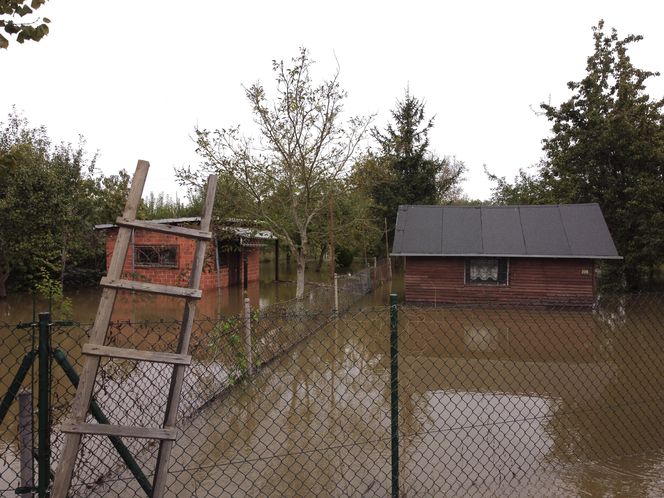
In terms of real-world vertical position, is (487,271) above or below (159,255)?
below

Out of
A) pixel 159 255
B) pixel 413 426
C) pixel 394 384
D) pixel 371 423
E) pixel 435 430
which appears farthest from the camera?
pixel 159 255

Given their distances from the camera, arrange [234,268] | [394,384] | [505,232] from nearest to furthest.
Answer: [394,384] → [505,232] → [234,268]

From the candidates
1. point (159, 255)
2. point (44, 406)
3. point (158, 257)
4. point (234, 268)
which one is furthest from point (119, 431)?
point (234, 268)

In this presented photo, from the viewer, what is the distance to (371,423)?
6.36 meters

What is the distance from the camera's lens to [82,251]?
19.7 meters

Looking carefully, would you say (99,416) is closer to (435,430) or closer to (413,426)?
(435,430)

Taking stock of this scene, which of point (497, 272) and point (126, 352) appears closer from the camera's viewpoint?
point (126, 352)

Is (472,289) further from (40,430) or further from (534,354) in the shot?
(40,430)

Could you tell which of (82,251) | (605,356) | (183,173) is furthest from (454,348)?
(82,251)

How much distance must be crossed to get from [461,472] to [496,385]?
3.66 m

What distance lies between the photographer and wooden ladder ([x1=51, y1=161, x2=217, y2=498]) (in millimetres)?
2219

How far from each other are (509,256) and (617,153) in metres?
6.87

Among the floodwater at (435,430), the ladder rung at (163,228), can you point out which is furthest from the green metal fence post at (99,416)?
the floodwater at (435,430)

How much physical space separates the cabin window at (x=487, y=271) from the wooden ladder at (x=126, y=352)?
17.5 meters
